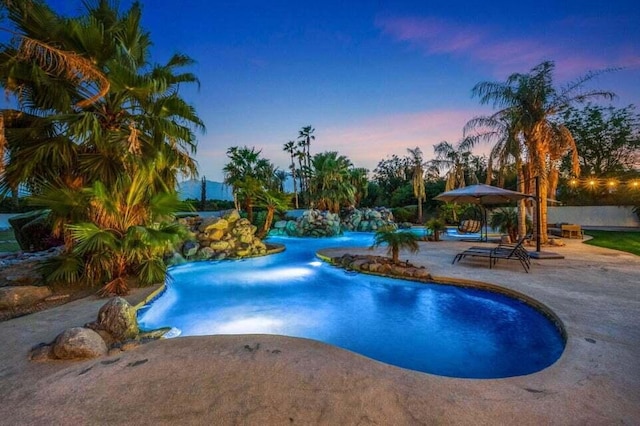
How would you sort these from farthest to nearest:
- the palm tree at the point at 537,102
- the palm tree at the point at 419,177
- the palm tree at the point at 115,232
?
the palm tree at the point at 419,177, the palm tree at the point at 537,102, the palm tree at the point at 115,232

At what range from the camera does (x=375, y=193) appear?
32156 millimetres

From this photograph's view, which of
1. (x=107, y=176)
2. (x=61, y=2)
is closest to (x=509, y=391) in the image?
(x=107, y=176)

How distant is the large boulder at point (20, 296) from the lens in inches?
179

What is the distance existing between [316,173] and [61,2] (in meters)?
19.6

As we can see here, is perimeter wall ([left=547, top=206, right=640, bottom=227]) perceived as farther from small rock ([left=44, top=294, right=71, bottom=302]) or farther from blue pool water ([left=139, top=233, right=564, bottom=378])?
small rock ([left=44, top=294, right=71, bottom=302])

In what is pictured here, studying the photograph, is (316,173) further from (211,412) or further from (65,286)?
(211,412)

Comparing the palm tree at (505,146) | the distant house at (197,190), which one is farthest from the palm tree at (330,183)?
the palm tree at (505,146)

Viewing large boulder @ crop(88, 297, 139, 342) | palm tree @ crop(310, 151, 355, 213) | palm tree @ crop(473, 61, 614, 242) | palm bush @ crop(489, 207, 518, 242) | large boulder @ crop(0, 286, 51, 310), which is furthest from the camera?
palm tree @ crop(310, 151, 355, 213)

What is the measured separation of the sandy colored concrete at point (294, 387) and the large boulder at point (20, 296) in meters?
1.43

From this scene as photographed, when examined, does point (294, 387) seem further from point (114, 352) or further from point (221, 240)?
point (221, 240)

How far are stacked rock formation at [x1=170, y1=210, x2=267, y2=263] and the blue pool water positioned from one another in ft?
8.94

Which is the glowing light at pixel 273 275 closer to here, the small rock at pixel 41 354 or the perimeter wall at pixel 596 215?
the small rock at pixel 41 354

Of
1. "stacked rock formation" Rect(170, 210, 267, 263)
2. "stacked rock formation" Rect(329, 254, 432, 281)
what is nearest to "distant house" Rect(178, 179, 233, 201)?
"stacked rock formation" Rect(170, 210, 267, 263)

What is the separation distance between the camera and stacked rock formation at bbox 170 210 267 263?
428 inches
